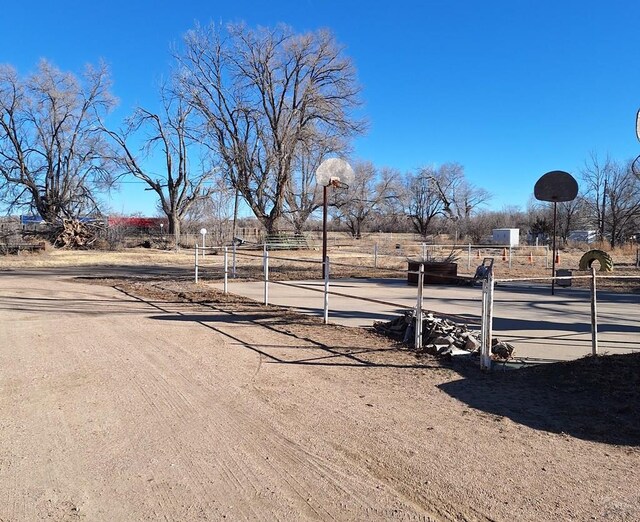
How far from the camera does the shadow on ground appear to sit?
184 inches

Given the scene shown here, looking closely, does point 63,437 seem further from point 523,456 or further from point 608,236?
point 608,236

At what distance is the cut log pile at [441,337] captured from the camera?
7324mm

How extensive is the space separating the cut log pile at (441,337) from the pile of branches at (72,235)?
1572 inches

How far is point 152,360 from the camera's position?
704cm

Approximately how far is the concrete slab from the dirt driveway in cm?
229

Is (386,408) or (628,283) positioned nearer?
(386,408)

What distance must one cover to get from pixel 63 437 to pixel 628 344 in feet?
25.5

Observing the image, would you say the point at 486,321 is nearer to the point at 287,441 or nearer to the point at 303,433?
the point at 303,433

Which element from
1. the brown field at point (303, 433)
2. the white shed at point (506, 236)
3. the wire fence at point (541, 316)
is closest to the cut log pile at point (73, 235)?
the wire fence at point (541, 316)

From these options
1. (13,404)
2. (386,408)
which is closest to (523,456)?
(386,408)

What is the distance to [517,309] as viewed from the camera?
12.5 metres

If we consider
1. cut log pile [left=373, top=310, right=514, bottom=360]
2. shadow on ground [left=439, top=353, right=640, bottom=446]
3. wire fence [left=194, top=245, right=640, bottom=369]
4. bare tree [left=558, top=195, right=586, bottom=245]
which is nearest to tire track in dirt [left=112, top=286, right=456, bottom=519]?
shadow on ground [left=439, top=353, right=640, bottom=446]

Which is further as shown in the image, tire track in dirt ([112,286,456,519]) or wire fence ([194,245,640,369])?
wire fence ([194,245,640,369])

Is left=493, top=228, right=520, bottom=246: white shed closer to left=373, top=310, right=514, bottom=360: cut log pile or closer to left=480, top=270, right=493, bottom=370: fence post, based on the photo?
left=373, top=310, right=514, bottom=360: cut log pile
